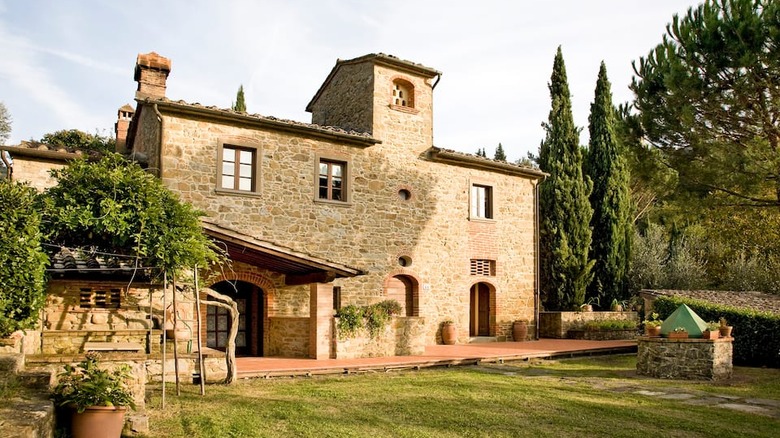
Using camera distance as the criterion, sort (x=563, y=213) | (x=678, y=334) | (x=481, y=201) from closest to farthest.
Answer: (x=678, y=334) → (x=481, y=201) → (x=563, y=213)

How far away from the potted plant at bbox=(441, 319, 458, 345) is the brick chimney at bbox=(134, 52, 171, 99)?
920 cm

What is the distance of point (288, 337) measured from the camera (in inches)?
497

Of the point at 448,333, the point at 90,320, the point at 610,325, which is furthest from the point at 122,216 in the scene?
the point at 610,325

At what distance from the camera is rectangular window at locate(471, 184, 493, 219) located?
1683 centimetres

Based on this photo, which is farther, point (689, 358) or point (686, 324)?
point (686, 324)

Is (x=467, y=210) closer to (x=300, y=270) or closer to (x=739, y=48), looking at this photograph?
(x=300, y=270)

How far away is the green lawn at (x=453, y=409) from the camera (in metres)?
6.57

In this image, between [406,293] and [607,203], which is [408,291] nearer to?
[406,293]

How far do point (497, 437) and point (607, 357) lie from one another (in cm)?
918

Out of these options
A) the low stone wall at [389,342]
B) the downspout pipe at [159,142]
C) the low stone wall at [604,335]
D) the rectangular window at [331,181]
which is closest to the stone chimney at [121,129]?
the downspout pipe at [159,142]

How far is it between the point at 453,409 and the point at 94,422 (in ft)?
Result: 14.1

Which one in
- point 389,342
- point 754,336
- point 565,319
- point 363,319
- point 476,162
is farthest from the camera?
point 565,319

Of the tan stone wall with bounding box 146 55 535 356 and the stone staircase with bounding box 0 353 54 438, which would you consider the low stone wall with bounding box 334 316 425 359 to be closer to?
the tan stone wall with bounding box 146 55 535 356

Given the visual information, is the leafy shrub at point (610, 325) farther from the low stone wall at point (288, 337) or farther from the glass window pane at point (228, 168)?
the glass window pane at point (228, 168)
